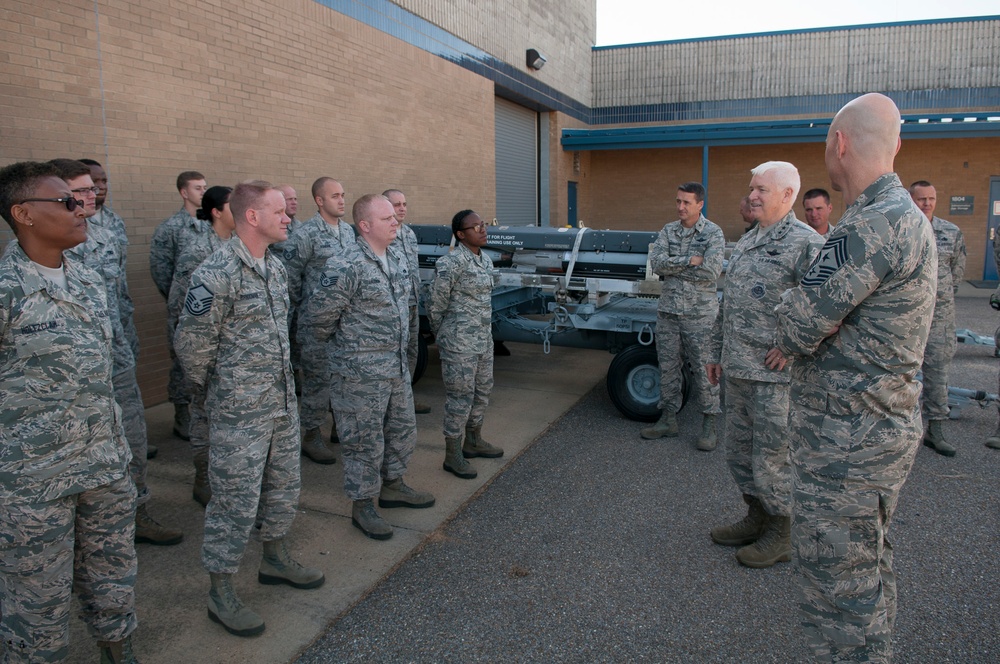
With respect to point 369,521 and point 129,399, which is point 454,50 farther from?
point 369,521

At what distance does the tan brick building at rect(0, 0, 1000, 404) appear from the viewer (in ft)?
19.0

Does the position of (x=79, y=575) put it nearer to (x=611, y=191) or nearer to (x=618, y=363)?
(x=618, y=363)

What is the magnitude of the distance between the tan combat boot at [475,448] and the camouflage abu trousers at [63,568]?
2728 mm

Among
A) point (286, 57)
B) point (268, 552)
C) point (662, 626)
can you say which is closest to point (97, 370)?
point (268, 552)

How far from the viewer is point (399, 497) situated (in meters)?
4.18

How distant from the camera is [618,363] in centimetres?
589

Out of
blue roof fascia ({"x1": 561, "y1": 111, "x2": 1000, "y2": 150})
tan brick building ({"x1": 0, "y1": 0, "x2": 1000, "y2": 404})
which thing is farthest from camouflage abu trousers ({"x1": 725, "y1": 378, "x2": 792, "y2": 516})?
blue roof fascia ({"x1": 561, "y1": 111, "x2": 1000, "y2": 150})

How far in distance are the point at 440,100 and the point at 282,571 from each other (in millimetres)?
9463

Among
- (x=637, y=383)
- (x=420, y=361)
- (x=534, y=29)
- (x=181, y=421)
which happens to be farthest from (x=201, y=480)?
(x=534, y=29)

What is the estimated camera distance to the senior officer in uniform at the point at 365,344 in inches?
145

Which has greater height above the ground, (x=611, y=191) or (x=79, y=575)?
(x=611, y=191)

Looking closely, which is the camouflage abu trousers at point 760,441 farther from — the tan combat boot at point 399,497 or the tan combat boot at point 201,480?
the tan combat boot at point 201,480

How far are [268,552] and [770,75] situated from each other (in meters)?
18.1

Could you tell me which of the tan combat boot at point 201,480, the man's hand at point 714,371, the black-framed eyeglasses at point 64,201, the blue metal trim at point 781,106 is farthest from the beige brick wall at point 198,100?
the blue metal trim at point 781,106
